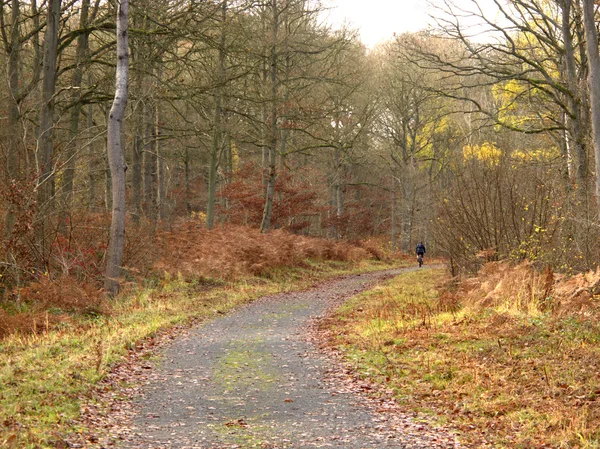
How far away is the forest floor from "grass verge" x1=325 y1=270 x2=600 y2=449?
0.41 m

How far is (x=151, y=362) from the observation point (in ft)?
32.8

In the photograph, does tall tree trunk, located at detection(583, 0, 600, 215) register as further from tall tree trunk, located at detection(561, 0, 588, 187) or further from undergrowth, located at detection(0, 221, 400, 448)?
undergrowth, located at detection(0, 221, 400, 448)

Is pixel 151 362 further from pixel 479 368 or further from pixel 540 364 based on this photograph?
pixel 540 364

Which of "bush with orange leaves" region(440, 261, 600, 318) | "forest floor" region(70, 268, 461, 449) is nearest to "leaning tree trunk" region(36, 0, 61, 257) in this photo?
"forest floor" region(70, 268, 461, 449)

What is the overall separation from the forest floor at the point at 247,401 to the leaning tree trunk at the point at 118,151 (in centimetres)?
386

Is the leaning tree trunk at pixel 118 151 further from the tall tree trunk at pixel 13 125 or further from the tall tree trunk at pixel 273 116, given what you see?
the tall tree trunk at pixel 273 116

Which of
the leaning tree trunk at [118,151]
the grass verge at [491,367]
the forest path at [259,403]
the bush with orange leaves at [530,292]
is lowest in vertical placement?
the forest path at [259,403]

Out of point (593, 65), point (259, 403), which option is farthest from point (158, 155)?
point (259, 403)

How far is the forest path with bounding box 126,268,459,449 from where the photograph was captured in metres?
6.48

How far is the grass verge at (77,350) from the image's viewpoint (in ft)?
21.2

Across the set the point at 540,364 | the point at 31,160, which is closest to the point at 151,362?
the point at 540,364

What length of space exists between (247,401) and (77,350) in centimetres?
332

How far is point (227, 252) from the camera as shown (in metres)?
21.4

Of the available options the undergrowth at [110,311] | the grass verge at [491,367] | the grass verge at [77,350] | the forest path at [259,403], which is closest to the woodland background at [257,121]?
the undergrowth at [110,311]
